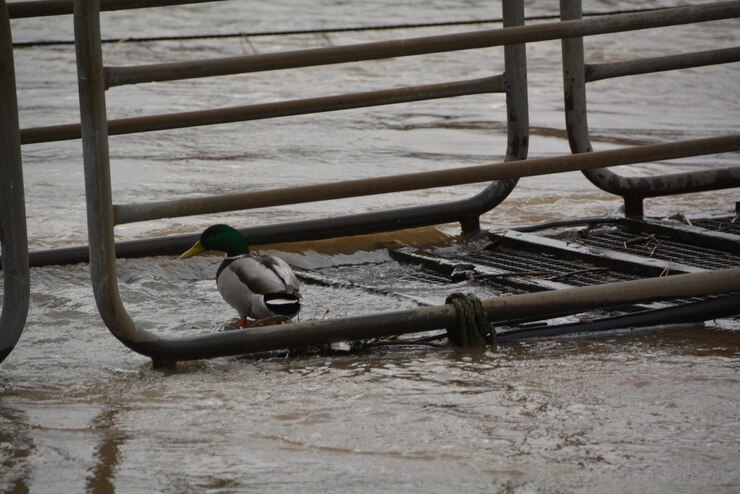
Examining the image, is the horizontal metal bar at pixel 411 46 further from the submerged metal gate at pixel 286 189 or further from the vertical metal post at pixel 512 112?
the vertical metal post at pixel 512 112

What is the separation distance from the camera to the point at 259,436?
3.43m

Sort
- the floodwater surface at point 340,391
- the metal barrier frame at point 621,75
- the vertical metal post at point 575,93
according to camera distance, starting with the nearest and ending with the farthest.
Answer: the floodwater surface at point 340,391, the metal barrier frame at point 621,75, the vertical metal post at point 575,93

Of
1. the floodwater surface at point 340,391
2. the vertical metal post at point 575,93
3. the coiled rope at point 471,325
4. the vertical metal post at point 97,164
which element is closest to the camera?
the floodwater surface at point 340,391

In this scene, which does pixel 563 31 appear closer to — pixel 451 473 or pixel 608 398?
pixel 608 398

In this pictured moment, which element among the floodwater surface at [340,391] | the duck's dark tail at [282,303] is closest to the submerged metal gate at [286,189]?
the floodwater surface at [340,391]

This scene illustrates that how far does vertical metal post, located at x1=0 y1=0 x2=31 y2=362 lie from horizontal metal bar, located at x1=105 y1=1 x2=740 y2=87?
0.28 metres

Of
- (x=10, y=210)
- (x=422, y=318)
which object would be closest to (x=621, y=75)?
(x=422, y=318)

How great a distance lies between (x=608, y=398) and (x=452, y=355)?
2.04 ft

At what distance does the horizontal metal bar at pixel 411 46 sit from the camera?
3994 mm

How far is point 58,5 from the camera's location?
187 inches

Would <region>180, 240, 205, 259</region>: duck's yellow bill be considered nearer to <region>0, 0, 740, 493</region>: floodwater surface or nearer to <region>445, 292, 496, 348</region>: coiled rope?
<region>0, 0, 740, 493</region>: floodwater surface

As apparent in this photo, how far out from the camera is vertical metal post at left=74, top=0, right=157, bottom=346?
375 cm

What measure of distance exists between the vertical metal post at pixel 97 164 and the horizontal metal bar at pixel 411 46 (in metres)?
0.11

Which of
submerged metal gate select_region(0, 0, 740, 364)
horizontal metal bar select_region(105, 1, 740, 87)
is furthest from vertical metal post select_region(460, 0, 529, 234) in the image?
horizontal metal bar select_region(105, 1, 740, 87)
